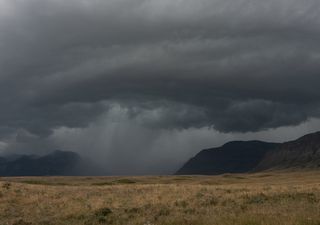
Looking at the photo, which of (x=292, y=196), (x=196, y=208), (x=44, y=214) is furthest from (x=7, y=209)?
(x=292, y=196)

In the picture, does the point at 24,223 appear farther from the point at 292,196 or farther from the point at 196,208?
the point at 292,196

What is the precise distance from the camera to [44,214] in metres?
31.4

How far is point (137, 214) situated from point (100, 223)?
311cm

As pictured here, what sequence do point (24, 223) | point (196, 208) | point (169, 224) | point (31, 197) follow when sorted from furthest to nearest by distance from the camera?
point (31, 197), point (196, 208), point (24, 223), point (169, 224)

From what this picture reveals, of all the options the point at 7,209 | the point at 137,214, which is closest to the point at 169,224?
the point at 137,214

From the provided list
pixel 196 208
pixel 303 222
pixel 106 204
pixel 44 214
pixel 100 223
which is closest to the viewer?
pixel 303 222

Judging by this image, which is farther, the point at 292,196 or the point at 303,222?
the point at 292,196

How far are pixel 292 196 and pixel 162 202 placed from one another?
8788mm

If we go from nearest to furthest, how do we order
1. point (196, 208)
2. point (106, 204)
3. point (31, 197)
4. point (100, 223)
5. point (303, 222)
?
point (303, 222) < point (100, 223) < point (196, 208) < point (106, 204) < point (31, 197)

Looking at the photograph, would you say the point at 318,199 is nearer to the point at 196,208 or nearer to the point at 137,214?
the point at 196,208

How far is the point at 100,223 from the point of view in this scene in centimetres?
2520

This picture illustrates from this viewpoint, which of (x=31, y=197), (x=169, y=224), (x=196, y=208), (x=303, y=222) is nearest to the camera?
(x=303, y=222)

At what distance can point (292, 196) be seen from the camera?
33.2 meters

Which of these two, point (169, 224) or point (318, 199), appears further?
point (318, 199)
